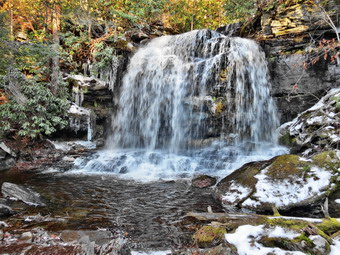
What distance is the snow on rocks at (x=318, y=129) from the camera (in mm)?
6848

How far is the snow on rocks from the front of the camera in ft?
22.5

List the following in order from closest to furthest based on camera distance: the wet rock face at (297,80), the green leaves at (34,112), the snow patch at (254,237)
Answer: the snow patch at (254,237) < the green leaves at (34,112) < the wet rock face at (297,80)

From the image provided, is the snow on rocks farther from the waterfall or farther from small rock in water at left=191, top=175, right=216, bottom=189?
small rock in water at left=191, top=175, right=216, bottom=189

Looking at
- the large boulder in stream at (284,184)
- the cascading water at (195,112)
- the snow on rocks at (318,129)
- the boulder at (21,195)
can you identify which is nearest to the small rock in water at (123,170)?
the cascading water at (195,112)

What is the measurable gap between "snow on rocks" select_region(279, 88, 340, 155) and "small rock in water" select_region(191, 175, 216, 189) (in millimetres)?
3127

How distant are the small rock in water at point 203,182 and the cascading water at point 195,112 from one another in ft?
5.72

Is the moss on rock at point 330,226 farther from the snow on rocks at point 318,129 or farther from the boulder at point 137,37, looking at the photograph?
the boulder at point 137,37

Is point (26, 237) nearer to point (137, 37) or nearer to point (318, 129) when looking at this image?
point (318, 129)

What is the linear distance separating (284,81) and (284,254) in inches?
409

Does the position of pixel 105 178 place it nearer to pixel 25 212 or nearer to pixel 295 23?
pixel 25 212

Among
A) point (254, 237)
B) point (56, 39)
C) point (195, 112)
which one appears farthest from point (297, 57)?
point (56, 39)

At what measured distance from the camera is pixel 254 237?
2881 millimetres

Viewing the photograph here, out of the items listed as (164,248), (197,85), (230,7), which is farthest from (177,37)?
(164,248)

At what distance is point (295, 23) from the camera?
445 inches
